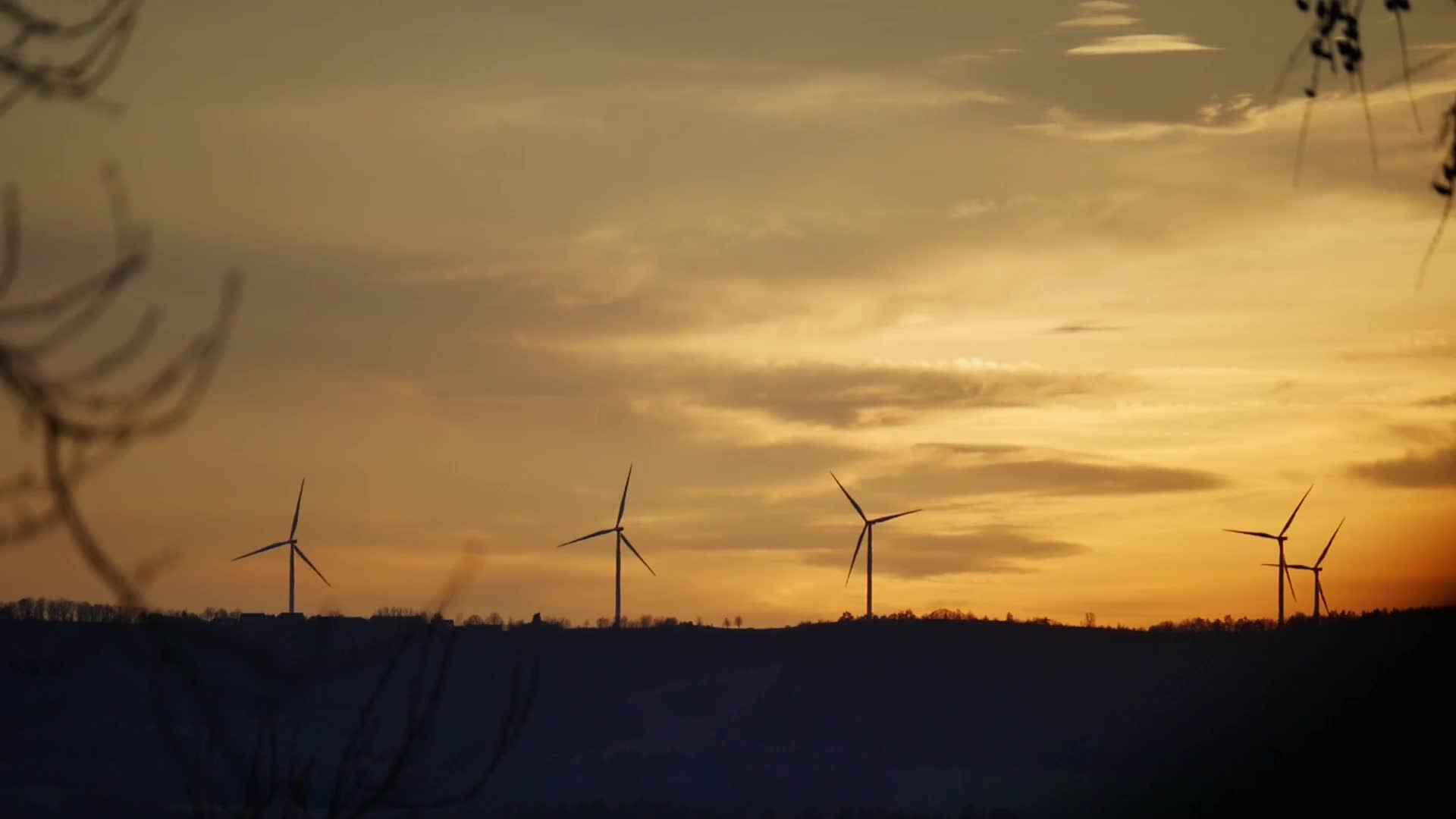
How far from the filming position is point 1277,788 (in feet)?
363

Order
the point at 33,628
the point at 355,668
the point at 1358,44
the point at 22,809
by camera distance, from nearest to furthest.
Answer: the point at 355,668, the point at 1358,44, the point at 33,628, the point at 22,809

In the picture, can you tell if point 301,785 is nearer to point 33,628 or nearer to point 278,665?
point 278,665

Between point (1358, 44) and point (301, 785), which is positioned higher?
point (1358, 44)

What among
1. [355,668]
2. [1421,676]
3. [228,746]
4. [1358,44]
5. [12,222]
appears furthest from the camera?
[1421,676]

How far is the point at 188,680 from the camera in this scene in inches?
302

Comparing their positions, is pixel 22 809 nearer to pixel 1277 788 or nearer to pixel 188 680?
pixel 1277 788

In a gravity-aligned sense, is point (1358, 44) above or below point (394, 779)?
above

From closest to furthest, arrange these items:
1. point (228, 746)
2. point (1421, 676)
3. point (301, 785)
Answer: point (228, 746) → point (301, 785) → point (1421, 676)

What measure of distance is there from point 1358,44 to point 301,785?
8782 mm

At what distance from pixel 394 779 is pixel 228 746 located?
4.57ft

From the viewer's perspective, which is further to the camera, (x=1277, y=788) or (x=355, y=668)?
(x=1277, y=788)

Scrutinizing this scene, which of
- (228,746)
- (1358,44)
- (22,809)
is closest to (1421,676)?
(1358,44)

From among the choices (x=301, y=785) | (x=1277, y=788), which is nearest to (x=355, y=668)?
(x=301, y=785)

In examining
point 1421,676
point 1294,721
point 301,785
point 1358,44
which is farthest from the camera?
point 1294,721
